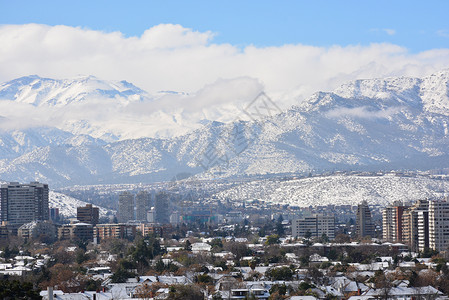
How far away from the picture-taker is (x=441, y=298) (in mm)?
78688

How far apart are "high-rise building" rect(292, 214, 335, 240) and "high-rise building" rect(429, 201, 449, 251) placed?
44.3m

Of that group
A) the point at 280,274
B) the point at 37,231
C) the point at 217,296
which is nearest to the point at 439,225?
the point at 280,274

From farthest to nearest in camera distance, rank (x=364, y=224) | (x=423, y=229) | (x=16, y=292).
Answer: (x=364, y=224), (x=423, y=229), (x=16, y=292)

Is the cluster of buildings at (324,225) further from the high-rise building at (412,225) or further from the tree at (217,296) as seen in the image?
the tree at (217,296)

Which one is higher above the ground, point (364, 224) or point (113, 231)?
point (364, 224)

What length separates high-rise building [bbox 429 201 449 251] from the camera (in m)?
137

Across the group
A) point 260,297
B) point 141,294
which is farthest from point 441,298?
point 141,294

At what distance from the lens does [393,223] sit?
552 feet

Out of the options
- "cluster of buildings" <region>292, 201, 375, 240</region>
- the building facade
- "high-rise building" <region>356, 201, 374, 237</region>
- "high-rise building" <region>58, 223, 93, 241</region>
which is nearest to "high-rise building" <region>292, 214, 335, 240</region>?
"cluster of buildings" <region>292, 201, 375, 240</region>

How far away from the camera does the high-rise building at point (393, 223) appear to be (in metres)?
164

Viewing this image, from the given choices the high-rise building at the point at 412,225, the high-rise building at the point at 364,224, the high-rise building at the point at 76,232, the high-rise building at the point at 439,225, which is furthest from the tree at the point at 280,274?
the high-rise building at the point at 364,224

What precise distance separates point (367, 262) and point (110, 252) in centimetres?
3846

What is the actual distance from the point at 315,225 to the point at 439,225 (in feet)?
169

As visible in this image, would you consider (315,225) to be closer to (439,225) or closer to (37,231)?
(37,231)
